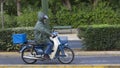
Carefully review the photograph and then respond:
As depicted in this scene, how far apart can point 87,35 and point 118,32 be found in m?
1.21

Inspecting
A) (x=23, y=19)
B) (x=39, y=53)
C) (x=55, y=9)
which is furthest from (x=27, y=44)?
(x=55, y=9)

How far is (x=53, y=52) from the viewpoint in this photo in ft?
44.7

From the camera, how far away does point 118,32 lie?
17.0 meters

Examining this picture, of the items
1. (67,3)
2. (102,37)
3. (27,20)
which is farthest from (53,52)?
(67,3)

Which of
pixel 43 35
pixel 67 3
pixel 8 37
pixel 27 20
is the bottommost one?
pixel 27 20

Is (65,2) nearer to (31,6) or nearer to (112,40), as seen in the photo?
(31,6)

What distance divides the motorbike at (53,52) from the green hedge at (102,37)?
340cm

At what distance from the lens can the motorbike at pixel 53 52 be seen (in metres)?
13.6

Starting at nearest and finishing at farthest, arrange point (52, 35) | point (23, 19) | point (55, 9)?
point (52, 35) → point (23, 19) → point (55, 9)

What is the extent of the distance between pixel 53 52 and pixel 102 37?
12.9ft

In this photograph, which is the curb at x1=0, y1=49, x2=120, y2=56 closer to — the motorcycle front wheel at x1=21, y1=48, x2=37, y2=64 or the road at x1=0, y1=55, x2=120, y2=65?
the road at x1=0, y1=55, x2=120, y2=65

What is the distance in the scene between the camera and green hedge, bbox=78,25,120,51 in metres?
17.0

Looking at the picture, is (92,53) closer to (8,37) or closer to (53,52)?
(53,52)

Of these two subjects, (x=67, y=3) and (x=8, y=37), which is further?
(x=67, y=3)
